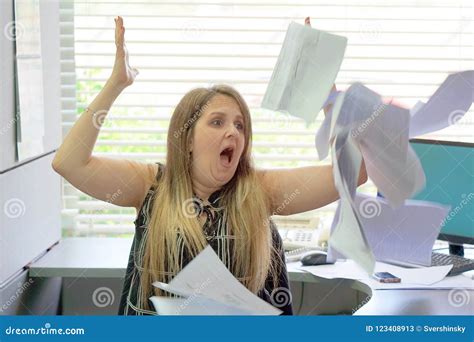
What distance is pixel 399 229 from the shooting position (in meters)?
2.20

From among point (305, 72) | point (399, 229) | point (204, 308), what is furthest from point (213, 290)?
point (399, 229)

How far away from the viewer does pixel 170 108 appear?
297 cm

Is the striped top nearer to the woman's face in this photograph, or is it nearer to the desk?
the woman's face

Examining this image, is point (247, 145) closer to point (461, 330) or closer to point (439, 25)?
point (461, 330)

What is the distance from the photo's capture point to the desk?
1940 millimetres

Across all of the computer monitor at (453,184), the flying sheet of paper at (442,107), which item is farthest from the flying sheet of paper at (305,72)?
the computer monitor at (453,184)

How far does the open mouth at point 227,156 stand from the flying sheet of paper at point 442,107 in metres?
0.66

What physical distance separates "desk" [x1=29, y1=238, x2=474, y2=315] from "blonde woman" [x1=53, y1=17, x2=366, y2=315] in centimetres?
30

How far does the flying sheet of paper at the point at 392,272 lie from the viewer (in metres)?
2.16

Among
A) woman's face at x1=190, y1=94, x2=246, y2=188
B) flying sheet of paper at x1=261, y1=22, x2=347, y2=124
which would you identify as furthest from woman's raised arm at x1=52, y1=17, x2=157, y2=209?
flying sheet of paper at x1=261, y1=22, x2=347, y2=124

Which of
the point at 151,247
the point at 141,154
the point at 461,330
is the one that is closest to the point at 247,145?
the point at 151,247

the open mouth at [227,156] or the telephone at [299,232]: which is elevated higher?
the open mouth at [227,156]

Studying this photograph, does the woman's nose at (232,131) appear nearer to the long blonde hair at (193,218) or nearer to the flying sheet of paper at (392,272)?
the long blonde hair at (193,218)

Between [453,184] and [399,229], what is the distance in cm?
29
